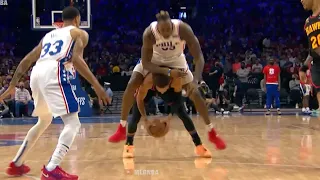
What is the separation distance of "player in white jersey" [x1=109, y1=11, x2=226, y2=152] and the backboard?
793 cm

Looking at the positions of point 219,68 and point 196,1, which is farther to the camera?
point 196,1

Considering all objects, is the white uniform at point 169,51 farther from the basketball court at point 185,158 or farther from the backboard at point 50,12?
the backboard at point 50,12

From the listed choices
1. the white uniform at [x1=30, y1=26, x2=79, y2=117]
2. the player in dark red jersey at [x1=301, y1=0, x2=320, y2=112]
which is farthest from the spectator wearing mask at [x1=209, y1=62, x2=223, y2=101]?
the white uniform at [x1=30, y1=26, x2=79, y2=117]

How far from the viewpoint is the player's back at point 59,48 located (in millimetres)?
4980

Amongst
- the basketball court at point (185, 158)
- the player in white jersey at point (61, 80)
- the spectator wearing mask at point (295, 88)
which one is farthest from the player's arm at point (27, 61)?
the spectator wearing mask at point (295, 88)

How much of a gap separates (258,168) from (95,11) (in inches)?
849

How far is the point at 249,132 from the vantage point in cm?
1062

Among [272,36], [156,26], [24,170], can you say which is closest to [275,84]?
[272,36]

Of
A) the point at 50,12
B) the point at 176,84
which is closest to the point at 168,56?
the point at 176,84

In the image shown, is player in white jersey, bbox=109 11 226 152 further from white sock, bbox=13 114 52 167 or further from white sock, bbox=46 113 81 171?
white sock, bbox=46 113 81 171

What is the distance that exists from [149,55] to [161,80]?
14.9 inches

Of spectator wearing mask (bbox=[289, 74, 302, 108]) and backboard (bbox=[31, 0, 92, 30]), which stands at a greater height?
backboard (bbox=[31, 0, 92, 30])

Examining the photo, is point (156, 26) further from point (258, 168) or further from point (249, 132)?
point (249, 132)

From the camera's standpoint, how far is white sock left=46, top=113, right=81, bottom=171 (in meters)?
4.81
